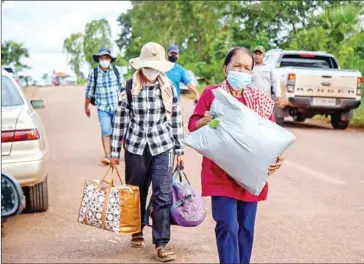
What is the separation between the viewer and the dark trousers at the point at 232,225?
4156 mm

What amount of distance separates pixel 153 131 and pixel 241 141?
4.15ft

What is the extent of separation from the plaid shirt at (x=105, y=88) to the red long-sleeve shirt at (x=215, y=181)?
501 centimetres

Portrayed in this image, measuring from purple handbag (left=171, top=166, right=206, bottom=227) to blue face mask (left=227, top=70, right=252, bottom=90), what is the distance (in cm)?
130

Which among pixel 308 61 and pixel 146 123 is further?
pixel 308 61

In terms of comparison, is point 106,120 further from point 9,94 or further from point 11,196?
point 11,196

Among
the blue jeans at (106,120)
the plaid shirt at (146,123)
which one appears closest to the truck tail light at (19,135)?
the plaid shirt at (146,123)

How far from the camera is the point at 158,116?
16.8 feet

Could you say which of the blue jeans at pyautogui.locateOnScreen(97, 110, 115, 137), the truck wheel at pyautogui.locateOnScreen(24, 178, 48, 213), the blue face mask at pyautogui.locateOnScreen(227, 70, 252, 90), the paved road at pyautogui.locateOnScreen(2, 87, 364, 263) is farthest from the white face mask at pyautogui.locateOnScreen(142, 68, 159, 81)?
the blue jeans at pyautogui.locateOnScreen(97, 110, 115, 137)

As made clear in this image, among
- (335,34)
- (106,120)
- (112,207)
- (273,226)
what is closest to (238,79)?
(112,207)

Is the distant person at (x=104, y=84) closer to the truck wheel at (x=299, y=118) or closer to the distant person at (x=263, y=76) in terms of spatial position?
the distant person at (x=263, y=76)

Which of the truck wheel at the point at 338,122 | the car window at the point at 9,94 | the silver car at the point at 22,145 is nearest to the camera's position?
the silver car at the point at 22,145

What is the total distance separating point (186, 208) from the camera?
5148 mm

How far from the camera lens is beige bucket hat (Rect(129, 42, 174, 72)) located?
16.3ft

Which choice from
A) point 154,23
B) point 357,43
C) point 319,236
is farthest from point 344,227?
point 154,23
